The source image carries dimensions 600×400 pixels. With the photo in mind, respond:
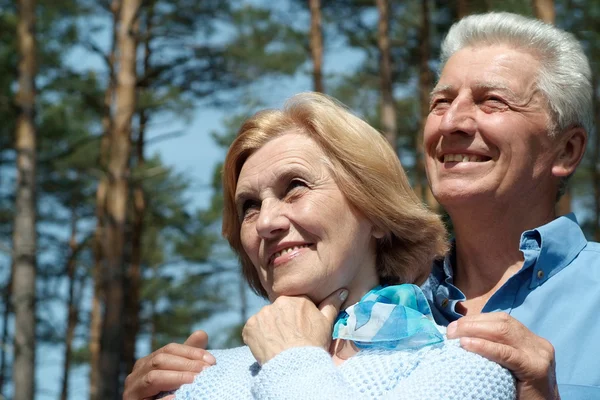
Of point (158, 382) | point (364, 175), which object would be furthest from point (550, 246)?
point (158, 382)

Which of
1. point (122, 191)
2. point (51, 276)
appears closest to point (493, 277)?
point (122, 191)

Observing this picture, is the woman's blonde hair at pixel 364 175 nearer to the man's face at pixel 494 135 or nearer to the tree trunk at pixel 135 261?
the man's face at pixel 494 135

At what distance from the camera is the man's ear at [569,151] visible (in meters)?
3.00

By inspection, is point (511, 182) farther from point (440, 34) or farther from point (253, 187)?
point (440, 34)

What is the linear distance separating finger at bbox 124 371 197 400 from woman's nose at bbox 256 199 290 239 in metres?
0.45

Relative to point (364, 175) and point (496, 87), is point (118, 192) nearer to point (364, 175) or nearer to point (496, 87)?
point (496, 87)

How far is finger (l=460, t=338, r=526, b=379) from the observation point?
200 cm

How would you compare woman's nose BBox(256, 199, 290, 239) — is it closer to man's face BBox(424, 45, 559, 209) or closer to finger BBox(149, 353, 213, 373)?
finger BBox(149, 353, 213, 373)

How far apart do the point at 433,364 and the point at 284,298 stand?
43 centimetres

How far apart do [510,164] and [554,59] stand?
42cm

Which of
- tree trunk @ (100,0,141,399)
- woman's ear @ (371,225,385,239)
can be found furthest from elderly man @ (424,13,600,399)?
tree trunk @ (100,0,141,399)

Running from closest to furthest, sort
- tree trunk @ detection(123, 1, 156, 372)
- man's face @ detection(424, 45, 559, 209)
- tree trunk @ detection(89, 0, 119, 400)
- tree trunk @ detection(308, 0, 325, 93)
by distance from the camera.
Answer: man's face @ detection(424, 45, 559, 209) < tree trunk @ detection(89, 0, 119, 400) < tree trunk @ detection(308, 0, 325, 93) < tree trunk @ detection(123, 1, 156, 372)

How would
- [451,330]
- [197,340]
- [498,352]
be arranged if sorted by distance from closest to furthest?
[498,352] → [451,330] → [197,340]

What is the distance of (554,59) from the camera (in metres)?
3.00
